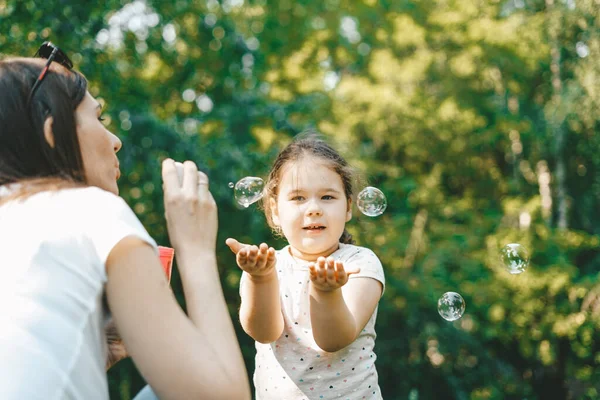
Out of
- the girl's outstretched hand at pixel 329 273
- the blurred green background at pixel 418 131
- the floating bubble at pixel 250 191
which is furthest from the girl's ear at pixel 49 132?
the blurred green background at pixel 418 131

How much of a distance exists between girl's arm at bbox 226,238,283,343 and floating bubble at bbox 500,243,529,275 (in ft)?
6.15

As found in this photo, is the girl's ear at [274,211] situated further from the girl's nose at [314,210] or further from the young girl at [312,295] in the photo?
the girl's nose at [314,210]

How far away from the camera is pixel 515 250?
3604mm

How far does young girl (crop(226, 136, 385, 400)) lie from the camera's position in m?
1.93

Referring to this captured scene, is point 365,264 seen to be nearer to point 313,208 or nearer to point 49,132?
point 313,208

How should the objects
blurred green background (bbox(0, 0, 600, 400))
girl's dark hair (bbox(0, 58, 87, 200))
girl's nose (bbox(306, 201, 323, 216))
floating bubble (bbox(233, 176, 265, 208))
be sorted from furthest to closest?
blurred green background (bbox(0, 0, 600, 400)) → floating bubble (bbox(233, 176, 265, 208)) → girl's nose (bbox(306, 201, 323, 216)) → girl's dark hair (bbox(0, 58, 87, 200))

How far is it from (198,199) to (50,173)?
0.34m

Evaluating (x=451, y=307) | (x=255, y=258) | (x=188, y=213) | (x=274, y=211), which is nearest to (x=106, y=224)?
(x=188, y=213)

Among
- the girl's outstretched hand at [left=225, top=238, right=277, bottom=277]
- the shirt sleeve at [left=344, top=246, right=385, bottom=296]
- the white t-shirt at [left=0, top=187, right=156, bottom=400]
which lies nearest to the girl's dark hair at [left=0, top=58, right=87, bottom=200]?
the white t-shirt at [left=0, top=187, right=156, bottom=400]

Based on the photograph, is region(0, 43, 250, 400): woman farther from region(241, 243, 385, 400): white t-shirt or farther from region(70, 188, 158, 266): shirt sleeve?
region(241, 243, 385, 400): white t-shirt

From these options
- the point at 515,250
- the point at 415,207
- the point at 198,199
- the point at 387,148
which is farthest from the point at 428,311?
the point at 198,199

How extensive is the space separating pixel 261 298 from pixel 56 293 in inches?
33.2

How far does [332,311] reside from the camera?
190 cm

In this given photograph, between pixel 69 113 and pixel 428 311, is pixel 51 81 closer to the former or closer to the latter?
pixel 69 113
